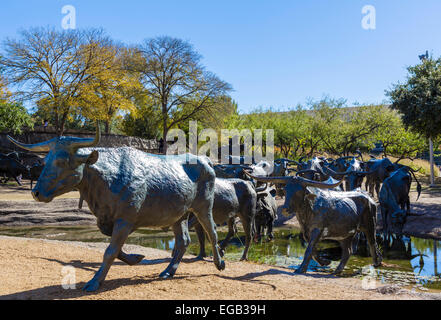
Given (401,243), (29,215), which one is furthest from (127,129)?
(401,243)

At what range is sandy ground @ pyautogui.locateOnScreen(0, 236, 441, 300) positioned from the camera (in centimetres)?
426

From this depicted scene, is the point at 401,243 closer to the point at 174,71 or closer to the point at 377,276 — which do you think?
the point at 377,276

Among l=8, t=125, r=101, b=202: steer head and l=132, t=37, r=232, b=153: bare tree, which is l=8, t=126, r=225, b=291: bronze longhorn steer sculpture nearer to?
l=8, t=125, r=101, b=202: steer head

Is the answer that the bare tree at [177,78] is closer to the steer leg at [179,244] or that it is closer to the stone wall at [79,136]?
the stone wall at [79,136]

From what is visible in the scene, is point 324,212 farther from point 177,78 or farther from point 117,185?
point 177,78

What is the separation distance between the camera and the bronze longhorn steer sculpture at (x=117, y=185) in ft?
13.2

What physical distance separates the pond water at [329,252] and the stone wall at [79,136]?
53.0 ft

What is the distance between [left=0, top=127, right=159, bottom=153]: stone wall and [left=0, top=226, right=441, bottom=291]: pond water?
16.1 meters

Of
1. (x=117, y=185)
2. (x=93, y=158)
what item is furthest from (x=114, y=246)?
(x=93, y=158)

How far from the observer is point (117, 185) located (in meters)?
4.28

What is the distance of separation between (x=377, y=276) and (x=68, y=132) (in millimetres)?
32660

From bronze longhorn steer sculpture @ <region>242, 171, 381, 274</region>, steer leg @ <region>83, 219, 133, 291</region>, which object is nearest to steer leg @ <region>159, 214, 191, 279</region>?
steer leg @ <region>83, 219, 133, 291</region>

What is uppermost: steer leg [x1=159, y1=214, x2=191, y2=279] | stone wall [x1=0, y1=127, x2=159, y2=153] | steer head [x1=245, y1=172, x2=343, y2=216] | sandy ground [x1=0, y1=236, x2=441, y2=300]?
stone wall [x1=0, y1=127, x2=159, y2=153]
